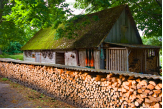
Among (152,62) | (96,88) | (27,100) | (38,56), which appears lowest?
(27,100)

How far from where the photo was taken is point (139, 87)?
371 cm

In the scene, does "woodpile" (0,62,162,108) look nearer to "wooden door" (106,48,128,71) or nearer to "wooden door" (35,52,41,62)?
"wooden door" (106,48,128,71)

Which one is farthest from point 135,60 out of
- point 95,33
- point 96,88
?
point 96,88

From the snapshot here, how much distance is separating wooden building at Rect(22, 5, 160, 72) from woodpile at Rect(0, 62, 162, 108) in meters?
4.78

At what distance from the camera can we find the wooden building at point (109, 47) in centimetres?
1042

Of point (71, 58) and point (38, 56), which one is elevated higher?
point (38, 56)

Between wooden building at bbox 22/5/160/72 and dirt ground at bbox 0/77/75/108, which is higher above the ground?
wooden building at bbox 22/5/160/72

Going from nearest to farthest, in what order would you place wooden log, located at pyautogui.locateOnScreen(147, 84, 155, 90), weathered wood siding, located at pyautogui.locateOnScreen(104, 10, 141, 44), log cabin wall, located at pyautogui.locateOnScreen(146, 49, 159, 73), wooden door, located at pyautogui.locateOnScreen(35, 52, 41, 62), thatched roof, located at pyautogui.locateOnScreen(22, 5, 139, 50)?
1. wooden log, located at pyautogui.locateOnScreen(147, 84, 155, 90)
2. thatched roof, located at pyautogui.locateOnScreen(22, 5, 139, 50)
3. weathered wood siding, located at pyautogui.locateOnScreen(104, 10, 141, 44)
4. log cabin wall, located at pyautogui.locateOnScreen(146, 49, 159, 73)
5. wooden door, located at pyautogui.locateOnScreen(35, 52, 41, 62)

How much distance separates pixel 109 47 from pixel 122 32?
3162mm

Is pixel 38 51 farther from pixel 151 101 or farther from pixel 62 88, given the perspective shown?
pixel 151 101

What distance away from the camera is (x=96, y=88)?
493 cm

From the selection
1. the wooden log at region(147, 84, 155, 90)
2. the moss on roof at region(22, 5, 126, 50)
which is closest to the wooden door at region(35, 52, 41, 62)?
the moss on roof at region(22, 5, 126, 50)

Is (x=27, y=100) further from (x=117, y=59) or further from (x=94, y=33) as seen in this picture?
(x=94, y=33)

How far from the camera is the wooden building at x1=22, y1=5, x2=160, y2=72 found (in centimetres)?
1042
